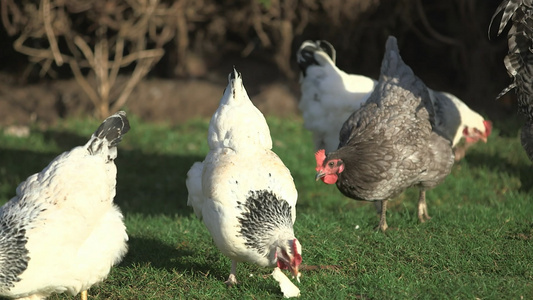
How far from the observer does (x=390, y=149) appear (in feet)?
17.7

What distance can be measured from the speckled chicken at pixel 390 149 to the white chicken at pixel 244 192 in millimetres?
763

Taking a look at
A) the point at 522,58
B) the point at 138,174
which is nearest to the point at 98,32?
the point at 138,174

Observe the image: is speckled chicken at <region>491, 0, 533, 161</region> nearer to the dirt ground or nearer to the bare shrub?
the dirt ground

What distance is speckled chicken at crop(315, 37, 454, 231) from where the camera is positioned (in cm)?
531

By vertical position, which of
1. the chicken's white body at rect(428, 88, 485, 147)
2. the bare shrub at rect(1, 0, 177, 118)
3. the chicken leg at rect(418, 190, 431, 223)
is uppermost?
the bare shrub at rect(1, 0, 177, 118)

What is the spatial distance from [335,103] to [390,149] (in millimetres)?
1426

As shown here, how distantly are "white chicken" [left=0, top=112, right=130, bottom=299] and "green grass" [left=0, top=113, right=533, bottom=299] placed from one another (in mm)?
448

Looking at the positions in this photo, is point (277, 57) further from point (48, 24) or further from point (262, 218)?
point (262, 218)

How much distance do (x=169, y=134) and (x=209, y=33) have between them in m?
2.03

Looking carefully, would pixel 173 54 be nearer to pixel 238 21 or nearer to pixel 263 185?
pixel 238 21

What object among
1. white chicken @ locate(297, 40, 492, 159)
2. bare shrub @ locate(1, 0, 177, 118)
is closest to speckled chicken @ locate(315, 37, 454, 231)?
white chicken @ locate(297, 40, 492, 159)

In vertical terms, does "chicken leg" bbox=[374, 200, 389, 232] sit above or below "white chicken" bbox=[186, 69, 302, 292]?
below

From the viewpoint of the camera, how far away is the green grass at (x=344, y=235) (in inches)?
170

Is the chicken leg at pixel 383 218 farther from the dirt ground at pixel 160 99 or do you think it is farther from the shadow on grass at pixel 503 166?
the dirt ground at pixel 160 99
